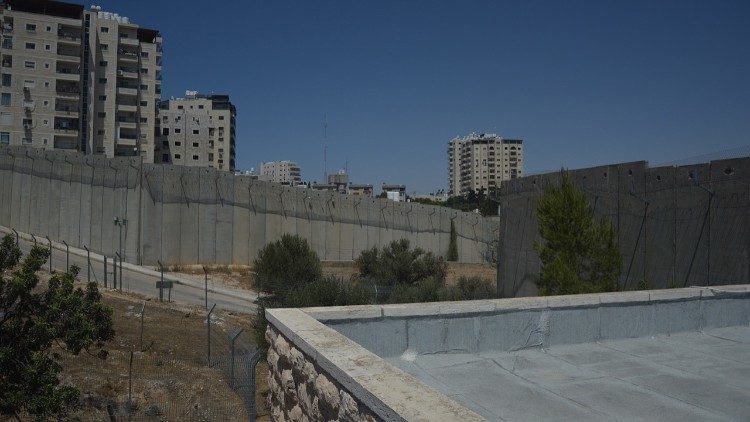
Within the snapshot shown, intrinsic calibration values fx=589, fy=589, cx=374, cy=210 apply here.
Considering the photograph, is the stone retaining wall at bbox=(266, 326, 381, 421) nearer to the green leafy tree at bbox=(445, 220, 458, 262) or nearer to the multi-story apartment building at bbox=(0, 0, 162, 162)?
the green leafy tree at bbox=(445, 220, 458, 262)

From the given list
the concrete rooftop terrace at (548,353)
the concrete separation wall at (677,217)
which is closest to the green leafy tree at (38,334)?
the concrete rooftop terrace at (548,353)

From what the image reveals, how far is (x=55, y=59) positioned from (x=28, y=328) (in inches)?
2329

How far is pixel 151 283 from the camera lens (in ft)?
101

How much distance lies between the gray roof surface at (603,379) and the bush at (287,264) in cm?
2491

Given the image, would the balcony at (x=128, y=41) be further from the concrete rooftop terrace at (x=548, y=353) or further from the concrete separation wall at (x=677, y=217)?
the concrete rooftop terrace at (x=548, y=353)

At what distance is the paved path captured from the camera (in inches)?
1096

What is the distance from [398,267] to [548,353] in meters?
32.3

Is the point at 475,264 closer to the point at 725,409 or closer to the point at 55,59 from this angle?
the point at 725,409

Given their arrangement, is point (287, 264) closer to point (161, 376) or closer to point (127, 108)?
point (161, 376)

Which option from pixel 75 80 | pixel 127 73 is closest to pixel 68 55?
pixel 75 80

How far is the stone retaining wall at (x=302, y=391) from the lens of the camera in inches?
123

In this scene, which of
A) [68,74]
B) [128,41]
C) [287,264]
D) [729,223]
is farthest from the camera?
[128,41]

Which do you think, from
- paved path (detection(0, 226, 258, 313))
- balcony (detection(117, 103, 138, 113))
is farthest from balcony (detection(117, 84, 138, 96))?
paved path (detection(0, 226, 258, 313))

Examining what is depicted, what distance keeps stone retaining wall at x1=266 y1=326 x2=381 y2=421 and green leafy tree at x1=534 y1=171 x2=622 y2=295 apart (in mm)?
9668
